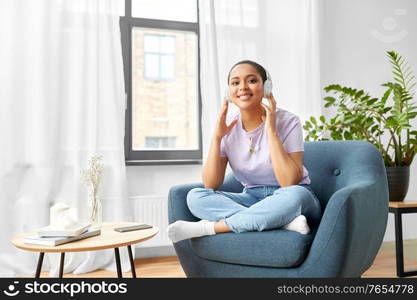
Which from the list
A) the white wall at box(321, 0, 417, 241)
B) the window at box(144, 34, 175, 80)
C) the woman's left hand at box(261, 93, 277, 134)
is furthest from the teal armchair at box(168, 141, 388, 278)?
the white wall at box(321, 0, 417, 241)

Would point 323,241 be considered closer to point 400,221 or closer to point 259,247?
point 259,247

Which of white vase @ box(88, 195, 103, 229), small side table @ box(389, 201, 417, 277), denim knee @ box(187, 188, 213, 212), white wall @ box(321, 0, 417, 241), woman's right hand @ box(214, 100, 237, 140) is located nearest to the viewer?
denim knee @ box(187, 188, 213, 212)

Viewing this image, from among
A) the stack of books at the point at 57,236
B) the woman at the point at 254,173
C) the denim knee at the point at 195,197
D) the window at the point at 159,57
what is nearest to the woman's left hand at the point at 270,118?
the woman at the point at 254,173

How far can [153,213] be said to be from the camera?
112 inches

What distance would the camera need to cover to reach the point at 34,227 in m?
2.56

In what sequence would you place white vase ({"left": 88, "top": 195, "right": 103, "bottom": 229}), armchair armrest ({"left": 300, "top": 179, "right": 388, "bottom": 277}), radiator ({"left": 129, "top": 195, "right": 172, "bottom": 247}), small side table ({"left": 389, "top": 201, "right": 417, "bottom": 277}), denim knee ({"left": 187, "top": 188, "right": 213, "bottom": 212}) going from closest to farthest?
armchair armrest ({"left": 300, "top": 179, "right": 388, "bottom": 277}), denim knee ({"left": 187, "top": 188, "right": 213, "bottom": 212}), white vase ({"left": 88, "top": 195, "right": 103, "bottom": 229}), small side table ({"left": 389, "top": 201, "right": 417, "bottom": 277}), radiator ({"left": 129, "top": 195, "right": 172, "bottom": 247})

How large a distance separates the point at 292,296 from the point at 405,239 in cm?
253

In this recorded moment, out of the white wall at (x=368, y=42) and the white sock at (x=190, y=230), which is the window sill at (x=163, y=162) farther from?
the white sock at (x=190, y=230)

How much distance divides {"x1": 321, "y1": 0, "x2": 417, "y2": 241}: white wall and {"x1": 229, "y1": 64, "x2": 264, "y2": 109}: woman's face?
1686 millimetres

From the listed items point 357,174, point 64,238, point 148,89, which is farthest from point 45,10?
point 357,174

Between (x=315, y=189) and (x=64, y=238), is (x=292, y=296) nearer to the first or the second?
(x=315, y=189)

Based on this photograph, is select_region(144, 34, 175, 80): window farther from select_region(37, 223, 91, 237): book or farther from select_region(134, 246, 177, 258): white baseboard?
select_region(37, 223, 91, 237): book

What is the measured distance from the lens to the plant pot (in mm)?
2461

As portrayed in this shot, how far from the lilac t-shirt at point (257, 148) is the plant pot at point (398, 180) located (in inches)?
36.7
